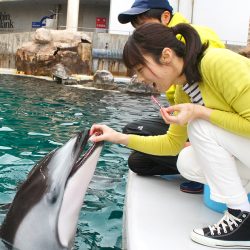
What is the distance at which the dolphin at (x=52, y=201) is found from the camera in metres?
2.34

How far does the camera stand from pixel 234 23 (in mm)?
25312

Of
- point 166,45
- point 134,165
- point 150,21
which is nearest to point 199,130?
point 166,45

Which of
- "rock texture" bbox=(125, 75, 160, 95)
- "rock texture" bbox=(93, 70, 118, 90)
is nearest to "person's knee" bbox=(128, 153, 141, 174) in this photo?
"rock texture" bbox=(125, 75, 160, 95)

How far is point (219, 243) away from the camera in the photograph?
80.2 inches

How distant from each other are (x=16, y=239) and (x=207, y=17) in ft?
82.0

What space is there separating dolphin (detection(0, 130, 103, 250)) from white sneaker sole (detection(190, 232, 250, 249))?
0.68m

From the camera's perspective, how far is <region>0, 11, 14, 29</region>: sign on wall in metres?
35.3

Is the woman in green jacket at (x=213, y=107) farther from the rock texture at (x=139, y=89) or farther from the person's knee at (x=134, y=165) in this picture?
the rock texture at (x=139, y=89)

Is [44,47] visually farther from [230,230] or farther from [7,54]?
[230,230]

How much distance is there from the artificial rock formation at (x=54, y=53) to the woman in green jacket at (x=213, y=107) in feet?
50.9

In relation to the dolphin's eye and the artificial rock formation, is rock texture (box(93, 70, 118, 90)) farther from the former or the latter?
the dolphin's eye

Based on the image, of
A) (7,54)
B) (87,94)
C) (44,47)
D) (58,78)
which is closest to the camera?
(87,94)

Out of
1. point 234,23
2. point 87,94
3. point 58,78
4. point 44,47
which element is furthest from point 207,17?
point 87,94

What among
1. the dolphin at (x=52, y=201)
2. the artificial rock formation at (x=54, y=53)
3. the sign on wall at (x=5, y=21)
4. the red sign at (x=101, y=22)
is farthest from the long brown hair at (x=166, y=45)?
the sign on wall at (x=5, y=21)
